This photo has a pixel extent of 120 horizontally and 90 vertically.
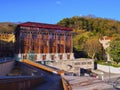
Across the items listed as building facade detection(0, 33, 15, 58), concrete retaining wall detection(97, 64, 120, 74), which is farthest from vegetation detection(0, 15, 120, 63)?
building facade detection(0, 33, 15, 58)

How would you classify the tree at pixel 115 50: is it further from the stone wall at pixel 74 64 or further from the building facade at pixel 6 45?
the building facade at pixel 6 45

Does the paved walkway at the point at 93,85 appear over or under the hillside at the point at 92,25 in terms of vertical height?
under

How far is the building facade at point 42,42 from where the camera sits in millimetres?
66750

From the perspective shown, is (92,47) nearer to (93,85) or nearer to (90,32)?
(90,32)

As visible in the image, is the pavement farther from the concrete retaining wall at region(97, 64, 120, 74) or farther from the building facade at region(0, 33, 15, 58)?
the building facade at region(0, 33, 15, 58)

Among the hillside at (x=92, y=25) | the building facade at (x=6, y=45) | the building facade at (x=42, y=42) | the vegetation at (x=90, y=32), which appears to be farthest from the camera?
the hillside at (x=92, y=25)

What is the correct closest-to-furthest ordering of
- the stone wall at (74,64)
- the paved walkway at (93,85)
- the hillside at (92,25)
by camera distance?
the paved walkway at (93,85) → the stone wall at (74,64) → the hillside at (92,25)

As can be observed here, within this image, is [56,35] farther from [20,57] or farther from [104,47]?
[104,47]

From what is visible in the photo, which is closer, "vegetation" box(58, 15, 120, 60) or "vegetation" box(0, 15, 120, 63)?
"vegetation" box(0, 15, 120, 63)

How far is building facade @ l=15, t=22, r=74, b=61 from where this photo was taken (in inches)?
2628

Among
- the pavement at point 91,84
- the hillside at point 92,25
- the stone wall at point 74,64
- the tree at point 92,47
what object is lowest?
the stone wall at point 74,64

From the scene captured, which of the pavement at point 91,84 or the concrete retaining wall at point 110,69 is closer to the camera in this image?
the pavement at point 91,84

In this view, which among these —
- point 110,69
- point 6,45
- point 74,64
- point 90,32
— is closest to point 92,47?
point 110,69

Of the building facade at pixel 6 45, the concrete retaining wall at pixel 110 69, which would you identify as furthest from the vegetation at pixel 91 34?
the building facade at pixel 6 45
